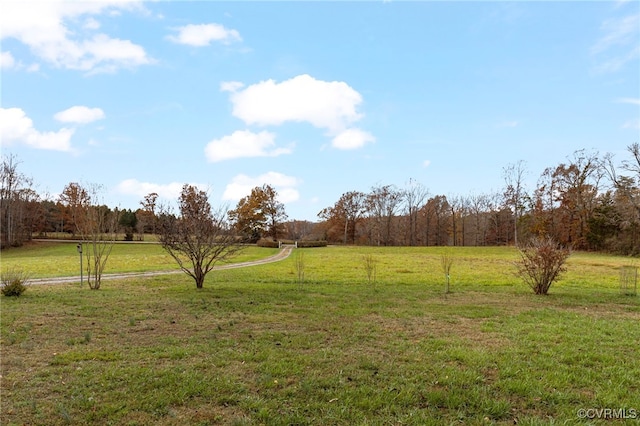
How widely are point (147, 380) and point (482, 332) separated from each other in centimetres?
582

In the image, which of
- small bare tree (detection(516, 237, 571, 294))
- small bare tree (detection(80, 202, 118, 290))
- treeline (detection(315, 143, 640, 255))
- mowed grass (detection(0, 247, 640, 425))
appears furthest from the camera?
treeline (detection(315, 143, 640, 255))

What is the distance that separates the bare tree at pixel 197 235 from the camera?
12.4m

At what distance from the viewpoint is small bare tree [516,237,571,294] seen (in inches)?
469

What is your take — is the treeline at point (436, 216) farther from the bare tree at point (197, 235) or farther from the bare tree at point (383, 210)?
the bare tree at point (197, 235)

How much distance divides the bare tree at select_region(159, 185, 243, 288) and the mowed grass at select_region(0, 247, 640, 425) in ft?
9.06

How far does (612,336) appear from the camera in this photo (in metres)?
6.68

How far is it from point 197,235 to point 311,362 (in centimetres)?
846

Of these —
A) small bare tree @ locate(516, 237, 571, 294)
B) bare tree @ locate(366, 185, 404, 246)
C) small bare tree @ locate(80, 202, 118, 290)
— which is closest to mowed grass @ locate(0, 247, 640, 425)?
small bare tree @ locate(516, 237, 571, 294)

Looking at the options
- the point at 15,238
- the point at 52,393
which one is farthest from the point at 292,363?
the point at 15,238

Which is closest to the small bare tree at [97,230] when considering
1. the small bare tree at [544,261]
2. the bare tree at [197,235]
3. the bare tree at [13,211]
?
the bare tree at [197,235]

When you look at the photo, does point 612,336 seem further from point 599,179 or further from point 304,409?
point 599,179

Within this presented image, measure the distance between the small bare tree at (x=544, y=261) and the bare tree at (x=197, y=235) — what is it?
33.4 feet

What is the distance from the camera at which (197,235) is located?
12.4 meters

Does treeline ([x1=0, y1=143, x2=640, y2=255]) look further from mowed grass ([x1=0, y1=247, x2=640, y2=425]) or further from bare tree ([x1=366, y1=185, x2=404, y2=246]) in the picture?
mowed grass ([x1=0, y1=247, x2=640, y2=425])
